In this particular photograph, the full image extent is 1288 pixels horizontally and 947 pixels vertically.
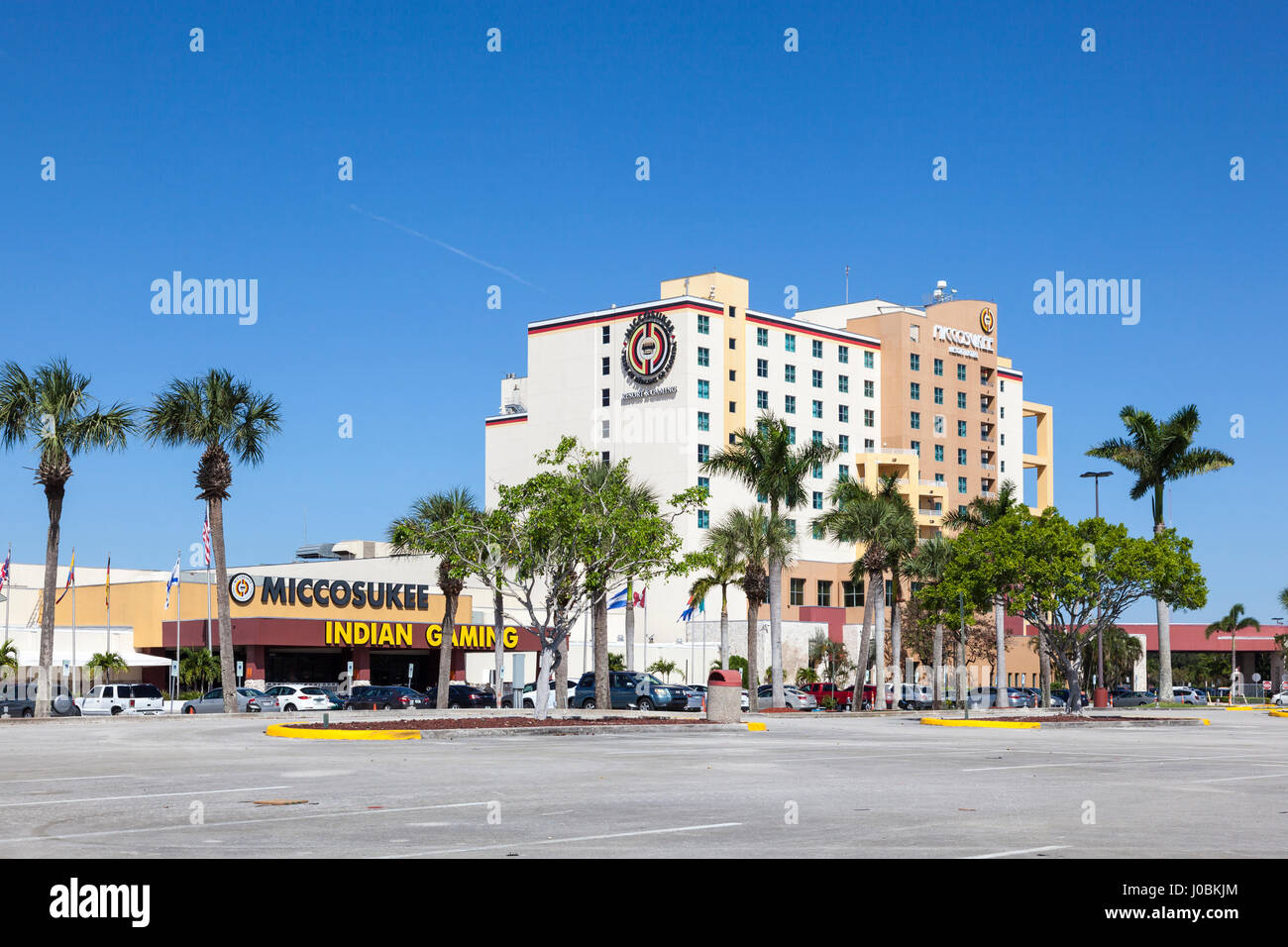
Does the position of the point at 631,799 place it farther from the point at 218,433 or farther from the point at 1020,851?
the point at 218,433

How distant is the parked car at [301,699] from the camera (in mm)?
59062

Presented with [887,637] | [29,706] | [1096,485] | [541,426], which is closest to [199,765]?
[29,706]

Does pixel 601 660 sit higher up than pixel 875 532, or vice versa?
pixel 875 532

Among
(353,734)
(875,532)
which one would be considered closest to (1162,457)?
(875,532)

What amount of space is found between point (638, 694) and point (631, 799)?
155 feet

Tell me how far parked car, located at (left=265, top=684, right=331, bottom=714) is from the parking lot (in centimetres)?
2710

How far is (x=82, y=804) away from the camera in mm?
15562

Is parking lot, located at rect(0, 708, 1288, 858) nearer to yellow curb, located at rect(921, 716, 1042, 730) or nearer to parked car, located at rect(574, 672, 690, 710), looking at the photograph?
yellow curb, located at rect(921, 716, 1042, 730)

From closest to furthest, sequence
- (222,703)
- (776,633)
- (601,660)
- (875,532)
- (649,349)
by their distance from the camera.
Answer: (222,703)
(601,660)
(776,633)
(875,532)
(649,349)

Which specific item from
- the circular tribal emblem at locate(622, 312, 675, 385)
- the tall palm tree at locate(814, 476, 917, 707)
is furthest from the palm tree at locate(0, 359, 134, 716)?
the circular tribal emblem at locate(622, 312, 675, 385)

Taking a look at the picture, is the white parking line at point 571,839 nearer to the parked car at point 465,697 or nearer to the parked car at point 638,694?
the parked car at point 638,694

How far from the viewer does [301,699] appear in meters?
59.2

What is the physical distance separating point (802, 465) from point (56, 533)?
100 ft
